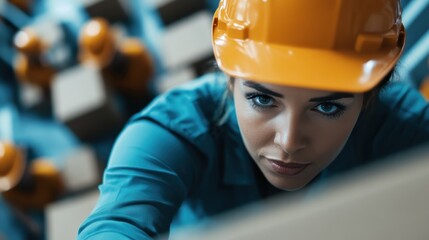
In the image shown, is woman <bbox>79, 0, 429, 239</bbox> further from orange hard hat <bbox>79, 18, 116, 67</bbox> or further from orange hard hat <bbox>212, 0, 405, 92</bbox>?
orange hard hat <bbox>79, 18, 116, 67</bbox>

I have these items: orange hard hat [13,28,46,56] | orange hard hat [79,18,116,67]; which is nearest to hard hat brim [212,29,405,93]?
orange hard hat [79,18,116,67]

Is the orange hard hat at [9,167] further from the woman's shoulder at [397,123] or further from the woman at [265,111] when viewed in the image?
the woman's shoulder at [397,123]

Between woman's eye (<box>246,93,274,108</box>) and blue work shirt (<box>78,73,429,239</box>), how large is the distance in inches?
6.6

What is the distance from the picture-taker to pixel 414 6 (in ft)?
5.41

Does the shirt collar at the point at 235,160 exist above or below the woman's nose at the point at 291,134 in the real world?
below

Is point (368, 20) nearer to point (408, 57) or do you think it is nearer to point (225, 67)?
point (225, 67)

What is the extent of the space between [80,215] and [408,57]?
1.33m

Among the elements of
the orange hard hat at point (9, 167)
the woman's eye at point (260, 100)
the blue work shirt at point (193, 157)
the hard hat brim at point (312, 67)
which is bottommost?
the orange hard hat at point (9, 167)

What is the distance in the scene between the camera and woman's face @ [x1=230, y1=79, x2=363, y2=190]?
754 mm

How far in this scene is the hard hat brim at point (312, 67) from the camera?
2.42ft

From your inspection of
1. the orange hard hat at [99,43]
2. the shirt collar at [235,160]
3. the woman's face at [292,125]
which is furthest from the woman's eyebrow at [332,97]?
the orange hard hat at [99,43]

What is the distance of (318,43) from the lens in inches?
29.8

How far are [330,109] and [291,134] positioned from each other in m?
0.09

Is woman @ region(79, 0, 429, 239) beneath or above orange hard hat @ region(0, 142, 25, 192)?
above
